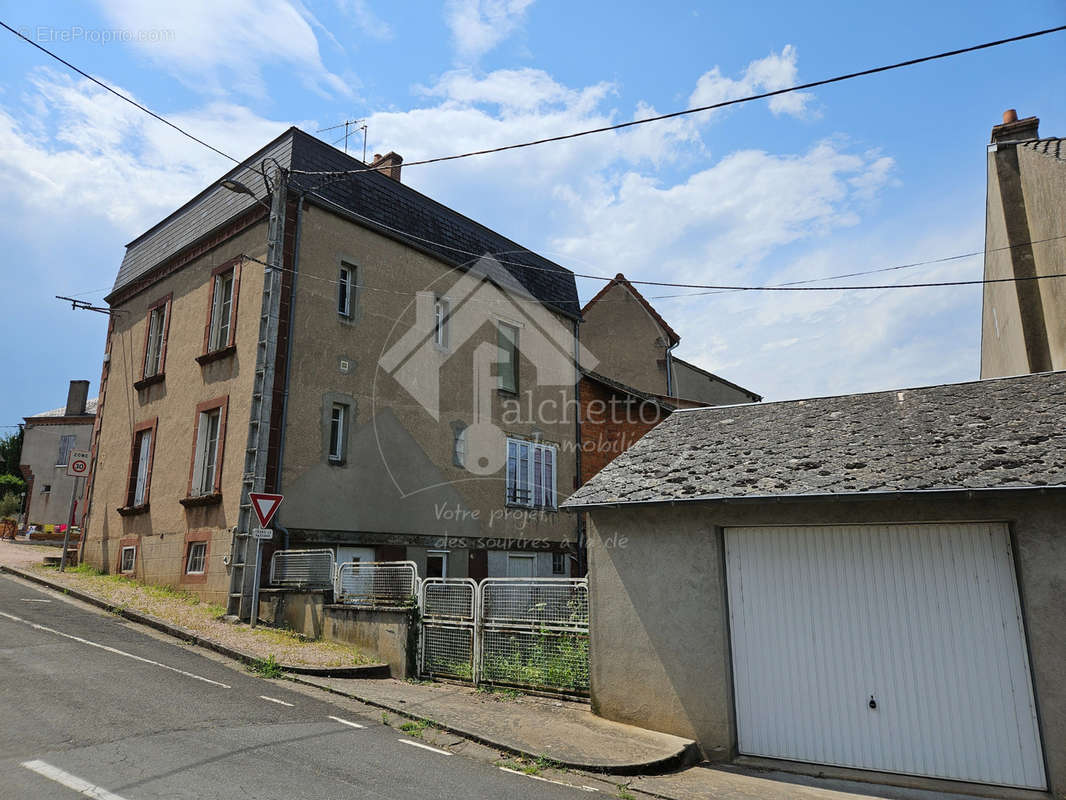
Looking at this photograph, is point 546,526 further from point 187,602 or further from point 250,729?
point 250,729

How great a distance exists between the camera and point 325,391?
14.8 m

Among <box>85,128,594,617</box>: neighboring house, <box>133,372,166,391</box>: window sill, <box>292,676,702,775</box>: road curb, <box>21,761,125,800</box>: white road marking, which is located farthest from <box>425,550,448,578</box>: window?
<box>21,761,125,800</box>: white road marking

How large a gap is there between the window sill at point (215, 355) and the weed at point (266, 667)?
6810 mm

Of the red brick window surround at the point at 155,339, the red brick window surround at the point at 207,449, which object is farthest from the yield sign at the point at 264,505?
the red brick window surround at the point at 155,339

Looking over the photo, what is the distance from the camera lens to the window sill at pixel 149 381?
665 inches

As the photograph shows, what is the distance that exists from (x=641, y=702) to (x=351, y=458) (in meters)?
8.56

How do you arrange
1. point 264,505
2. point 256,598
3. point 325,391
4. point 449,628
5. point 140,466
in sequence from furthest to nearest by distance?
point 140,466, point 325,391, point 256,598, point 264,505, point 449,628

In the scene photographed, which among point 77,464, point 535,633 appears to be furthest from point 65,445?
point 535,633

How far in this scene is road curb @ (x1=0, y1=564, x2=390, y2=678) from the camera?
997 cm

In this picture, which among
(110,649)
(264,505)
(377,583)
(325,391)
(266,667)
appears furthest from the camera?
(325,391)

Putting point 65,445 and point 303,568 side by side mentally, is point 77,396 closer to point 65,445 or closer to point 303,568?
point 65,445

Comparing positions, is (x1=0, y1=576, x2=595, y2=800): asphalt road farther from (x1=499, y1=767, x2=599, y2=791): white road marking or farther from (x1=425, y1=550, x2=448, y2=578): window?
(x1=425, y1=550, x2=448, y2=578): window

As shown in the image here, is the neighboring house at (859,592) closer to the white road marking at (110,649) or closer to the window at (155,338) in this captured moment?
the white road marking at (110,649)

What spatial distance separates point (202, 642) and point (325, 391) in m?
5.38
